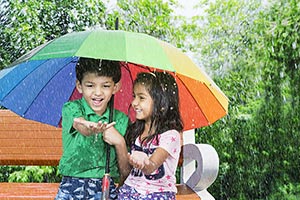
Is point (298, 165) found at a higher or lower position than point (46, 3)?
lower

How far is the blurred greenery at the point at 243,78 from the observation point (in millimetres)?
7727

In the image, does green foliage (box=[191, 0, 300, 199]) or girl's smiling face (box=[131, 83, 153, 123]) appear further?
green foliage (box=[191, 0, 300, 199])

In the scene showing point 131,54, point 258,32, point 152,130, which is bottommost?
point 152,130

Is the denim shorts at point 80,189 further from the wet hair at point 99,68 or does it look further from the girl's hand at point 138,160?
the wet hair at point 99,68

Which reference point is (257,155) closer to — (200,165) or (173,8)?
(173,8)

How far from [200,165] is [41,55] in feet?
5.05

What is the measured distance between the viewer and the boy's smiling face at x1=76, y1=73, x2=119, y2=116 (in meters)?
2.97

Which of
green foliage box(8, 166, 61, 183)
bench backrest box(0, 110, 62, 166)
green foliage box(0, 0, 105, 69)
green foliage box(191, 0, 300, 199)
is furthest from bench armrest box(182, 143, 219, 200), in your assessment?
green foliage box(0, 0, 105, 69)

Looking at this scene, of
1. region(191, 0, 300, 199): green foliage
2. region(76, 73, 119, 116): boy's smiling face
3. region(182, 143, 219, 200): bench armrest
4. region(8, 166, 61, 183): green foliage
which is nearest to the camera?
region(76, 73, 119, 116): boy's smiling face

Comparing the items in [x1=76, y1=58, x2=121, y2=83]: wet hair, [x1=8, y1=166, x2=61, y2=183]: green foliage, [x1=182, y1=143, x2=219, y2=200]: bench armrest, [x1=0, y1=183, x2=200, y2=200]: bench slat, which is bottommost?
[x1=8, y1=166, x2=61, y2=183]: green foliage

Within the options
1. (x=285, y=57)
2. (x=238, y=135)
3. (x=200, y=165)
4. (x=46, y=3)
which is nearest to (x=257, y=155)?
(x=238, y=135)

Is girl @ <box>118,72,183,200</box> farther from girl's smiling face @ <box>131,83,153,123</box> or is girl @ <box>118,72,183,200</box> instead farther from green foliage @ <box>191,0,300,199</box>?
green foliage @ <box>191,0,300,199</box>

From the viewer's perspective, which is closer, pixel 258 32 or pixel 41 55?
pixel 41 55

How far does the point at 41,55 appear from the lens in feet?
9.00
